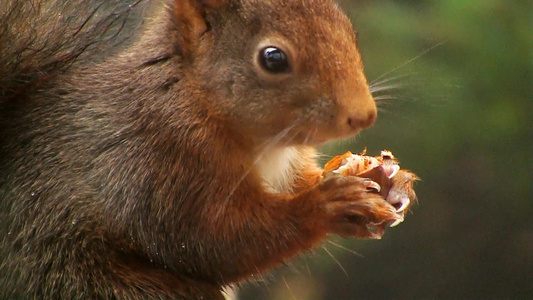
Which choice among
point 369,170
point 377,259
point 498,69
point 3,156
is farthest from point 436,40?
point 3,156

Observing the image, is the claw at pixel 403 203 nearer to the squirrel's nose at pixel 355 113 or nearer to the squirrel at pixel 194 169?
the squirrel at pixel 194 169

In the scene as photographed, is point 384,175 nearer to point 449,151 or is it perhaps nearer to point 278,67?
point 278,67

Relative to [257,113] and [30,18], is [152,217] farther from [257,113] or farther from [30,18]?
[30,18]

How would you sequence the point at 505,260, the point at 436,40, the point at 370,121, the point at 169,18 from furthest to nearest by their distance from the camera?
the point at 505,260, the point at 436,40, the point at 169,18, the point at 370,121

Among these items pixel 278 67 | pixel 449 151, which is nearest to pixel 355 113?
pixel 278 67

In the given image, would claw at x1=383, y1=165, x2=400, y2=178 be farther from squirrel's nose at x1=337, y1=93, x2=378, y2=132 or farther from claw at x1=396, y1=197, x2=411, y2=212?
squirrel's nose at x1=337, y1=93, x2=378, y2=132

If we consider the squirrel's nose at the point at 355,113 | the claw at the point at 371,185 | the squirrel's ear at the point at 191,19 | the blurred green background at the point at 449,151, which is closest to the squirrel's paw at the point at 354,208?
the claw at the point at 371,185
